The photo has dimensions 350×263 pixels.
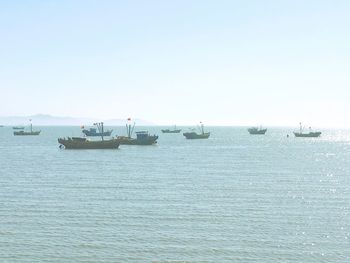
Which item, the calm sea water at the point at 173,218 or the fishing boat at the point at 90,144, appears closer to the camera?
the calm sea water at the point at 173,218

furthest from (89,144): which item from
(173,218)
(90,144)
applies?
(173,218)

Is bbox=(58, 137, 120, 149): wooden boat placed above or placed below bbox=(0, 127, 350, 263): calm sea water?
above

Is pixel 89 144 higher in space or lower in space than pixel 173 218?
higher

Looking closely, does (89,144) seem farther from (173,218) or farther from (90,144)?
(173,218)

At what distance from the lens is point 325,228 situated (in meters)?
39.9

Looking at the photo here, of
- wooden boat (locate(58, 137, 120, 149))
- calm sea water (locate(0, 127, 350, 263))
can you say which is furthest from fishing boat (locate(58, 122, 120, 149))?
calm sea water (locate(0, 127, 350, 263))

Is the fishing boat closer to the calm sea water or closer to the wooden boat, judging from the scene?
the wooden boat

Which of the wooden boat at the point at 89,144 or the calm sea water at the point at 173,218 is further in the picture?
the wooden boat at the point at 89,144

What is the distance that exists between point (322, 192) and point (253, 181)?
12.7 meters

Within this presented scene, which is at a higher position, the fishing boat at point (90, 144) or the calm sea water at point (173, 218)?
the fishing boat at point (90, 144)

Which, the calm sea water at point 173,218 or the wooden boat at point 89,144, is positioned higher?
the wooden boat at point 89,144

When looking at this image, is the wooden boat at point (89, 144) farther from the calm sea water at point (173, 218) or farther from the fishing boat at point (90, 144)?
the calm sea water at point (173, 218)

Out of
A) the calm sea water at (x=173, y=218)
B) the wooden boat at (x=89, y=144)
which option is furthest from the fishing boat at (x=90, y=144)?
the calm sea water at (x=173, y=218)

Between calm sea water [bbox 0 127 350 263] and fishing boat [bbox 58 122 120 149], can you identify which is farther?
fishing boat [bbox 58 122 120 149]
